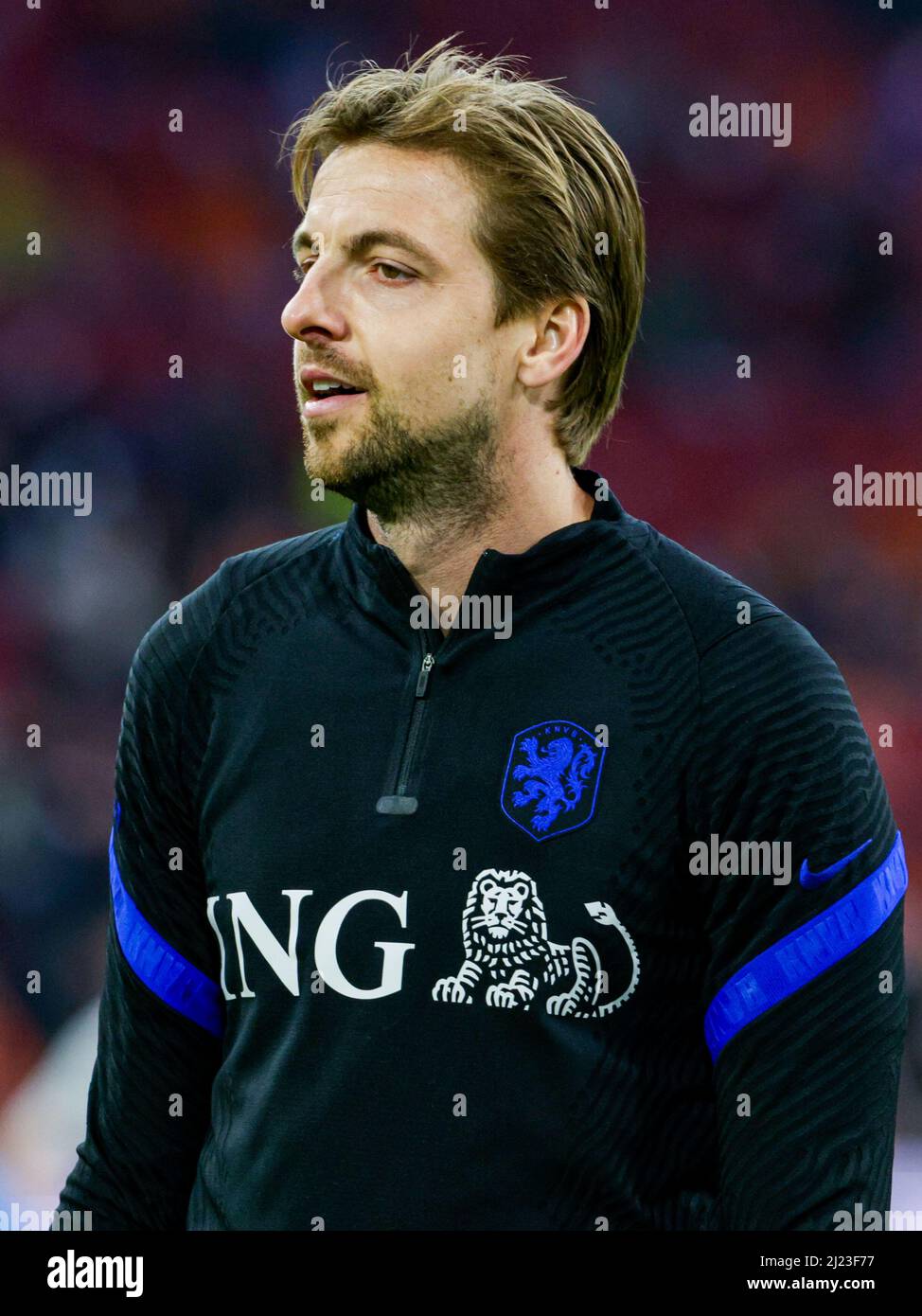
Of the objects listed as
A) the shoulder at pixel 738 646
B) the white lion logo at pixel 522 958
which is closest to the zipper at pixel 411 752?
the white lion logo at pixel 522 958

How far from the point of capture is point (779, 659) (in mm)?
1555

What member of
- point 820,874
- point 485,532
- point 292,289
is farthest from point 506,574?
point 292,289

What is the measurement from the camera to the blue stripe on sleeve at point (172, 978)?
5.50 feet

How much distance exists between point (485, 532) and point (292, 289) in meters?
3.19

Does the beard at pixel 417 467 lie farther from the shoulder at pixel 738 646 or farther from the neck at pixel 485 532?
the shoulder at pixel 738 646

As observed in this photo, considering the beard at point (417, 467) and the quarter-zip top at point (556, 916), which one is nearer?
the quarter-zip top at point (556, 916)

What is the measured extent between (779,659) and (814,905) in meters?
0.23

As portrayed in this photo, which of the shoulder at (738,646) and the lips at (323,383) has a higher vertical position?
the lips at (323,383)

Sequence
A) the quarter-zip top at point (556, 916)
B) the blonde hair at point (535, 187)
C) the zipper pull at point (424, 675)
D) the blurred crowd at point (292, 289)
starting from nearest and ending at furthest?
the quarter-zip top at point (556, 916)
the zipper pull at point (424, 675)
the blonde hair at point (535, 187)
the blurred crowd at point (292, 289)

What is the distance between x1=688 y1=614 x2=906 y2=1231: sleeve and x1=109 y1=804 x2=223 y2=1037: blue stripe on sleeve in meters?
0.50

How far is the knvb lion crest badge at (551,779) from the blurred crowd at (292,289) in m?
2.90

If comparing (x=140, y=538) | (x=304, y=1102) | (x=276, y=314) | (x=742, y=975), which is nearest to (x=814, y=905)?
(x=742, y=975)

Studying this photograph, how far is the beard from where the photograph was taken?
1631 millimetres

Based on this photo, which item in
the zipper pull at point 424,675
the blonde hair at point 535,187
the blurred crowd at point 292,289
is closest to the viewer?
the zipper pull at point 424,675
